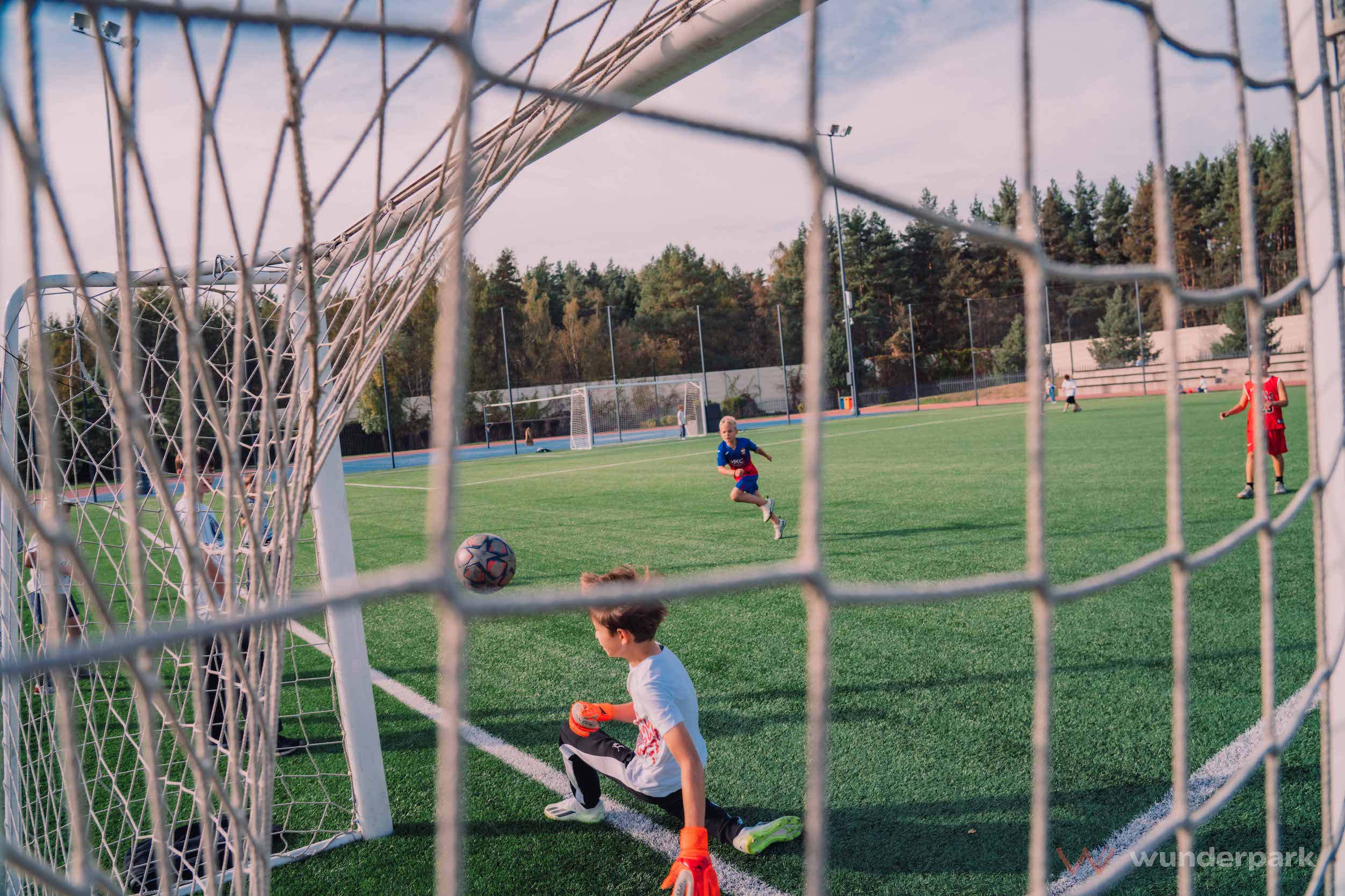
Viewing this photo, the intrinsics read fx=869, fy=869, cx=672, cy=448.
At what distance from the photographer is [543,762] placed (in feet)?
10.7

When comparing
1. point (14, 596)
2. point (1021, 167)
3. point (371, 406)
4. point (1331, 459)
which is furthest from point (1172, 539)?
point (371, 406)

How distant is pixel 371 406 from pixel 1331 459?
28.7 m

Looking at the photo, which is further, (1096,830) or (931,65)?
(1096,830)

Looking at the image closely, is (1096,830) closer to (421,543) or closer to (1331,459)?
(1331,459)

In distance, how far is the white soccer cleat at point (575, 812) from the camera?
2.76 metres

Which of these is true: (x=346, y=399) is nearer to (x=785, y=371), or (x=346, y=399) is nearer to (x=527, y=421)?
(x=785, y=371)

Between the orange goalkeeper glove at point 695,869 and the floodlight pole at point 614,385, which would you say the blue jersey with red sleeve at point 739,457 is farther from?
the floodlight pole at point 614,385

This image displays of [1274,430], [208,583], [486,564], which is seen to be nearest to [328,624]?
[486,564]

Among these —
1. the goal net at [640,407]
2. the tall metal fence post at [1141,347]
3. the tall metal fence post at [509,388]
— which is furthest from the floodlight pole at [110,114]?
the tall metal fence post at [1141,347]

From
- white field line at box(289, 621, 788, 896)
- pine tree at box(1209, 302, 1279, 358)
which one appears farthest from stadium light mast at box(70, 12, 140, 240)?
pine tree at box(1209, 302, 1279, 358)

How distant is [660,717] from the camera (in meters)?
2.34

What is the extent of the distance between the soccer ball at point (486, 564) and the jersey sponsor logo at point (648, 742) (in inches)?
73.7

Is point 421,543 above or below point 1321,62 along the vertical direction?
below

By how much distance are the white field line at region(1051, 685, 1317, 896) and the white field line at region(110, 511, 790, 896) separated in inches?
30.7
